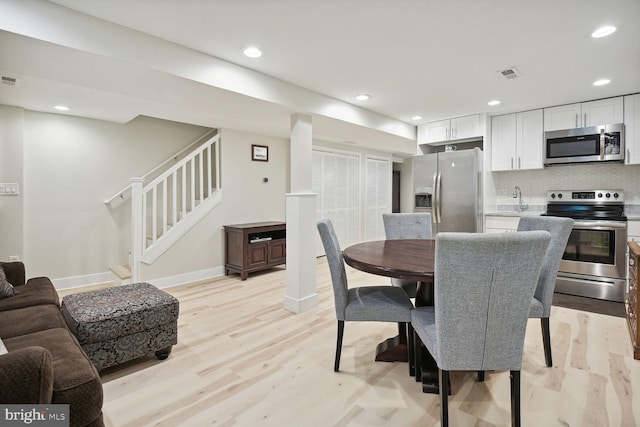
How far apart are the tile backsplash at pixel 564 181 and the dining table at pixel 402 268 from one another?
107 inches

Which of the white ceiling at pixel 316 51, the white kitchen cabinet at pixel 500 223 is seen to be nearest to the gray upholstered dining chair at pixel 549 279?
the white ceiling at pixel 316 51

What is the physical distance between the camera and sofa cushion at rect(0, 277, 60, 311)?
6.88 feet

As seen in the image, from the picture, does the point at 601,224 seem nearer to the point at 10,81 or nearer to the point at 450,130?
the point at 450,130

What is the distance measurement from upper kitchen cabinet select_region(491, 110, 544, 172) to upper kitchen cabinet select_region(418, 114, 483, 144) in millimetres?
267

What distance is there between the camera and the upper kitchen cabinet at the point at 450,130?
172 inches

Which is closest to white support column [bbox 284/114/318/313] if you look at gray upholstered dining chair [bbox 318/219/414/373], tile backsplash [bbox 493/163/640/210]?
gray upholstered dining chair [bbox 318/219/414/373]

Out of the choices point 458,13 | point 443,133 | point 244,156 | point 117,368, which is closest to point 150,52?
point 458,13

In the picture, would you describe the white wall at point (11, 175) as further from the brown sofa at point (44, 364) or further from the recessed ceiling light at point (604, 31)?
the recessed ceiling light at point (604, 31)

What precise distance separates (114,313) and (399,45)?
8.79 ft

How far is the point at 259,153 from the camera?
522cm

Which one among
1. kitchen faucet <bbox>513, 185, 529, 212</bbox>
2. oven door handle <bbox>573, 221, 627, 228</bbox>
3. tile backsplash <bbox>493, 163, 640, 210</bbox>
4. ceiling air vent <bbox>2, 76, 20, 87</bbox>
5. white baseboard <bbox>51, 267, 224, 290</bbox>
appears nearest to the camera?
ceiling air vent <bbox>2, 76, 20, 87</bbox>

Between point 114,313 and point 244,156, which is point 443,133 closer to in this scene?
point 244,156

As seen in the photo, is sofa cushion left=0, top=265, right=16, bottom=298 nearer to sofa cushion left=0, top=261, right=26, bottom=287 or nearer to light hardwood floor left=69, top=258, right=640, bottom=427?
sofa cushion left=0, top=261, right=26, bottom=287

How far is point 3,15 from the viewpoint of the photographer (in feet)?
5.65
